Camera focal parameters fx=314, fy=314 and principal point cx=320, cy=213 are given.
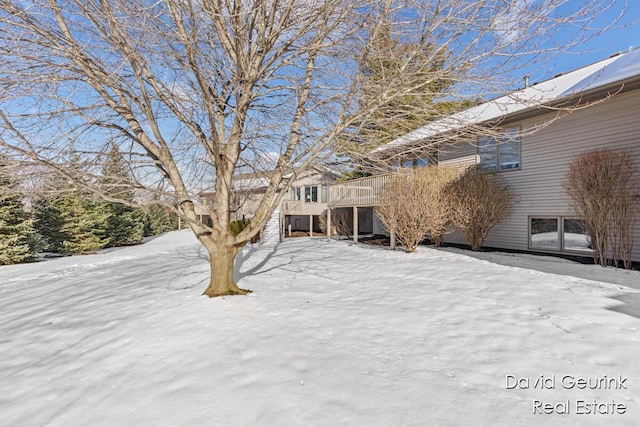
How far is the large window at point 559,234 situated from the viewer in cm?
873

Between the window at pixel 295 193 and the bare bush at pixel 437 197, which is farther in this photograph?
the window at pixel 295 193

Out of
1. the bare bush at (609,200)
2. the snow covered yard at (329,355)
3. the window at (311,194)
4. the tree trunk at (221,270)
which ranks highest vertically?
the window at (311,194)

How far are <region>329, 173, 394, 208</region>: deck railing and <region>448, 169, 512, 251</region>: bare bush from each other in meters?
2.59

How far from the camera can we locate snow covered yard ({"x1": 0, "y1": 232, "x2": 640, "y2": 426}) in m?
2.36

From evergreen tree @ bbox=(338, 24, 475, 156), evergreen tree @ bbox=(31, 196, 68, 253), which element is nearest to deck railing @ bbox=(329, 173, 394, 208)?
evergreen tree @ bbox=(338, 24, 475, 156)

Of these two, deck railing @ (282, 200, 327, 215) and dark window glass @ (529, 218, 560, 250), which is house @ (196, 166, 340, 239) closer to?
deck railing @ (282, 200, 327, 215)

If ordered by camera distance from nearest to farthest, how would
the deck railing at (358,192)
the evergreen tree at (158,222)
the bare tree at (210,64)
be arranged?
the bare tree at (210,64) < the deck railing at (358,192) < the evergreen tree at (158,222)

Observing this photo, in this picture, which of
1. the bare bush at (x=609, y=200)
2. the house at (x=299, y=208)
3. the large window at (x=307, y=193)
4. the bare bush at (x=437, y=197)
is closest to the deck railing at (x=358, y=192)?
the house at (x=299, y=208)

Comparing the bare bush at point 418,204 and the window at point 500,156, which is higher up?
the window at point 500,156

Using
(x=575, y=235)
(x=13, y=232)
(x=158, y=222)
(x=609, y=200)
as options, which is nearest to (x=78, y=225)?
(x=13, y=232)

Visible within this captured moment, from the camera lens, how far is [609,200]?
736cm

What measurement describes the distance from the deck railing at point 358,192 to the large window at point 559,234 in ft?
16.5

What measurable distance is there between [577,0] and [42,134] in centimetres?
790

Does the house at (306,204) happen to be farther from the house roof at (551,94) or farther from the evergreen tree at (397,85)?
the evergreen tree at (397,85)
